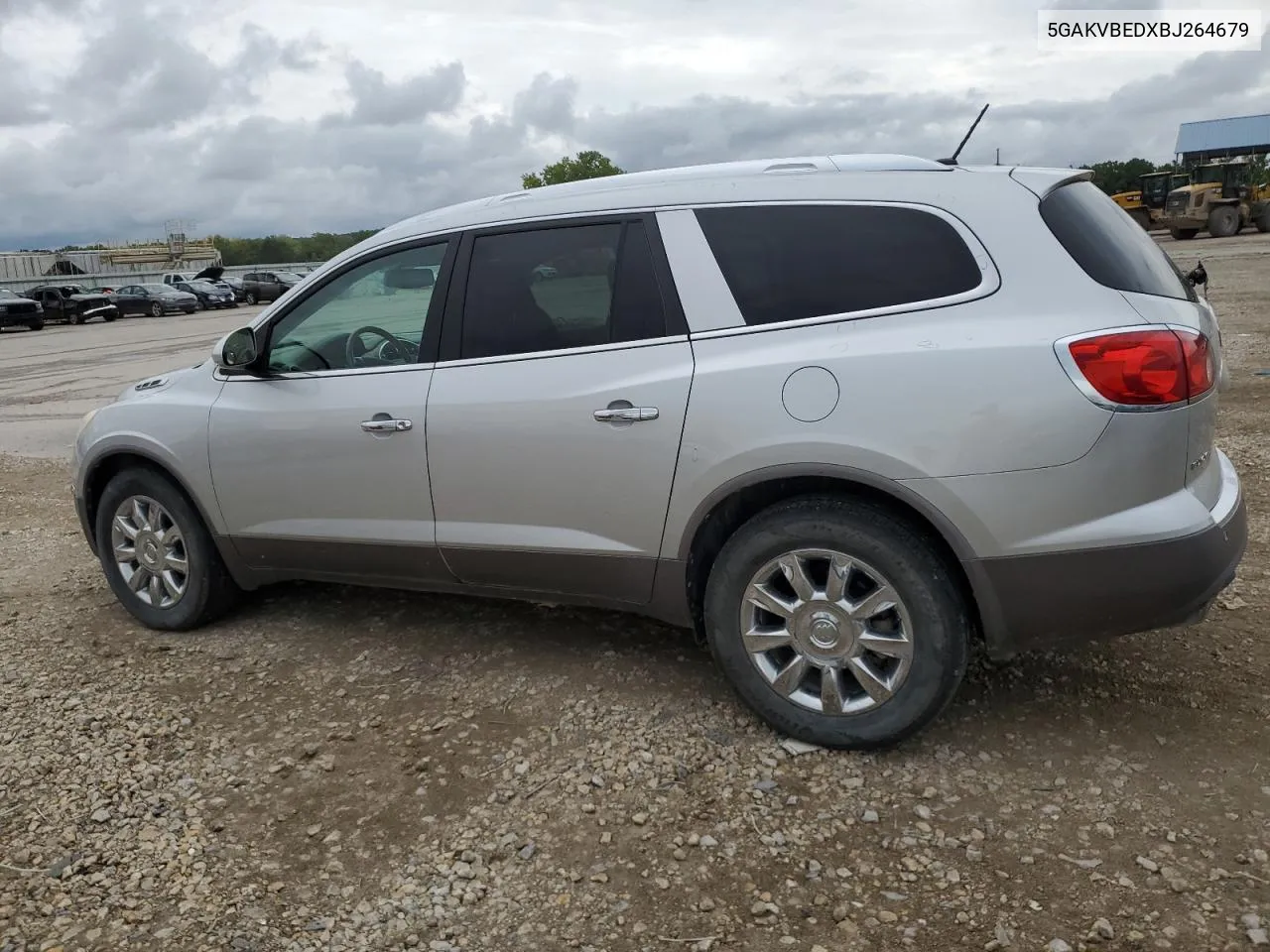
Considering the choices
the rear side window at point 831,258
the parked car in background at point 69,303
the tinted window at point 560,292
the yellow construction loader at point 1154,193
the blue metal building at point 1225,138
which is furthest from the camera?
the blue metal building at point 1225,138

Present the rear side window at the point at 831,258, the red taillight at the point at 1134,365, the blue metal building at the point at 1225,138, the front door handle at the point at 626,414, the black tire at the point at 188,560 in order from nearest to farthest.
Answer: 1. the red taillight at the point at 1134,365
2. the rear side window at the point at 831,258
3. the front door handle at the point at 626,414
4. the black tire at the point at 188,560
5. the blue metal building at the point at 1225,138

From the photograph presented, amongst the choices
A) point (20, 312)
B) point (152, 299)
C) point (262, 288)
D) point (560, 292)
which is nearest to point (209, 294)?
point (262, 288)

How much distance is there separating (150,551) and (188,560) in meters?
0.23

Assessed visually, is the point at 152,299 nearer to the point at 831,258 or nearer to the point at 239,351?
the point at 239,351

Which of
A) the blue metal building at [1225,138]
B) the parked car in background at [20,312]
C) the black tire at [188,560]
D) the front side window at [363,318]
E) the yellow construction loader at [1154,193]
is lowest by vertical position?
the black tire at [188,560]

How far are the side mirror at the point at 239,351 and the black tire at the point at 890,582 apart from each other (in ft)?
7.10

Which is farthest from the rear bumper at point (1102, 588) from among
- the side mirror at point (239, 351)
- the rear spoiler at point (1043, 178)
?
the side mirror at point (239, 351)

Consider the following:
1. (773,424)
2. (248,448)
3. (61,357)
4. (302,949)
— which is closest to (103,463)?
(248,448)

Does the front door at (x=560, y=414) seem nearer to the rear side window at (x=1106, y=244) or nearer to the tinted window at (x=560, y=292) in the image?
the tinted window at (x=560, y=292)

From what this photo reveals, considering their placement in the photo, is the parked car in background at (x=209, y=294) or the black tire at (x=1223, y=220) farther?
the parked car in background at (x=209, y=294)

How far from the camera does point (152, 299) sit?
40.1 meters

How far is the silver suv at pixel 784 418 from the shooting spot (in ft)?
9.45

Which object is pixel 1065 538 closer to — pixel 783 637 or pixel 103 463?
pixel 783 637

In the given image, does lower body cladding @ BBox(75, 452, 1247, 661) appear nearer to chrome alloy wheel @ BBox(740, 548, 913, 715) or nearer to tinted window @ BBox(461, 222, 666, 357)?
chrome alloy wheel @ BBox(740, 548, 913, 715)
